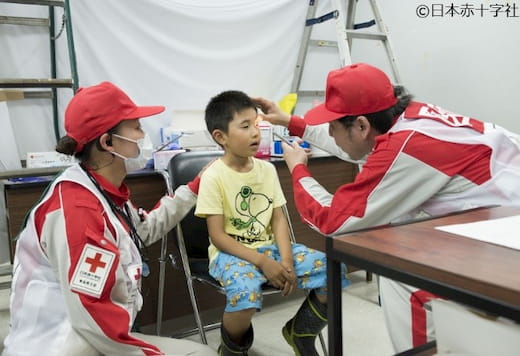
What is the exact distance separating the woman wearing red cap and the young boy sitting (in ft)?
0.99

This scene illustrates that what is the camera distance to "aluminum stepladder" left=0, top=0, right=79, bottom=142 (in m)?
1.79

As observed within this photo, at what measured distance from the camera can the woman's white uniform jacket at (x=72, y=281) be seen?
1.02 metres

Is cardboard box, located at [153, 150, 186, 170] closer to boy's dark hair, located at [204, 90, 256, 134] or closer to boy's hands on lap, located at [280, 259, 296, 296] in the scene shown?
boy's dark hair, located at [204, 90, 256, 134]

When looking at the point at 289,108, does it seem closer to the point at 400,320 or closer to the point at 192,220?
the point at 192,220

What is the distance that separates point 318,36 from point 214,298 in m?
Answer: 1.88

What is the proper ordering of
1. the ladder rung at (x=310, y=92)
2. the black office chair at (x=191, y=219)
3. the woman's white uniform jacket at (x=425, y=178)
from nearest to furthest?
the woman's white uniform jacket at (x=425, y=178)
the black office chair at (x=191, y=219)
the ladder rung at (x=310, y=92)

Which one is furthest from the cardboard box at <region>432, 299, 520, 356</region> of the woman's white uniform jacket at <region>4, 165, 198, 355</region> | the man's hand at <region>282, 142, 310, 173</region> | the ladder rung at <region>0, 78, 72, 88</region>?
the ladder rung at <region>0, 78, 72, 88</region>

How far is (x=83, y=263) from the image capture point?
102cm

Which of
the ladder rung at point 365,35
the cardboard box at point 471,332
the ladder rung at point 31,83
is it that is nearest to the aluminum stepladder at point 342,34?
the ladder rung at point 365,35

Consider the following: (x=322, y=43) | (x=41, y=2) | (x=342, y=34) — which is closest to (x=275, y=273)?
(x=41, y=2)

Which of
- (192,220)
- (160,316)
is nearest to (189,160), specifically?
(192,220)

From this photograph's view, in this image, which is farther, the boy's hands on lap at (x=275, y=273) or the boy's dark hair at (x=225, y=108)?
the boy's dark hair at (x=225, y=108)

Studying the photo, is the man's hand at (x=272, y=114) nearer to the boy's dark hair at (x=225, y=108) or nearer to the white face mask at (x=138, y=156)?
the boy's dark hair at (x=225, y=108)

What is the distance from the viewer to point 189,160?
1.93m
